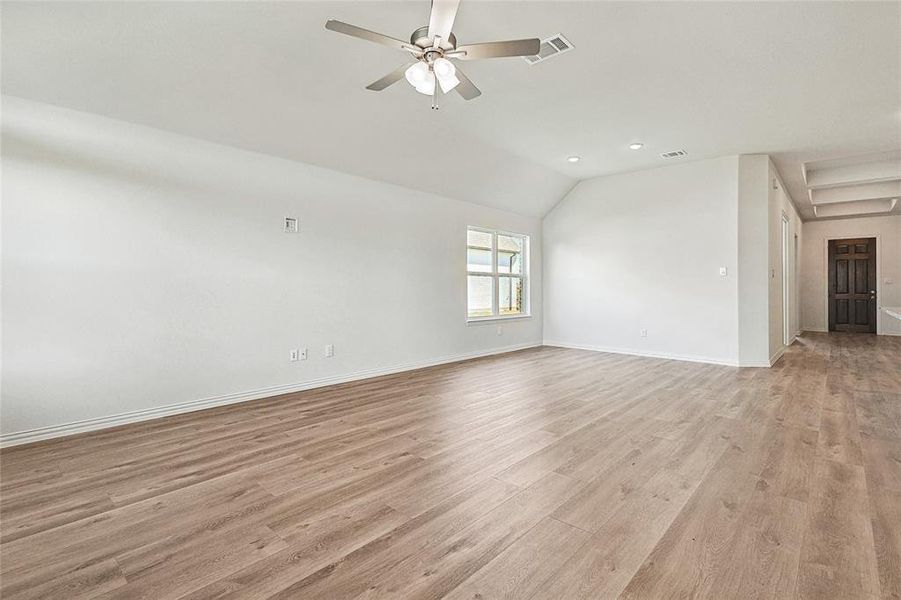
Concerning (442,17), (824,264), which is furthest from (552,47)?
(824,264)

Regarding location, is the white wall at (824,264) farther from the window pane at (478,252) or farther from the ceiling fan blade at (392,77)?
the ceiling fan blade at (392,77)

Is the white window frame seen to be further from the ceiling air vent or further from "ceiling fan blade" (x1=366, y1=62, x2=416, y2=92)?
"ceiling fan blade" (x1=366, y1=62, x2=416, y2=92)

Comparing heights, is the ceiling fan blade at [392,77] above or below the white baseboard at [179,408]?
above

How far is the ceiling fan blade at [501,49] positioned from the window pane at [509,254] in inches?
183

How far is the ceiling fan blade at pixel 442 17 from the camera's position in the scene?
6.66 ft

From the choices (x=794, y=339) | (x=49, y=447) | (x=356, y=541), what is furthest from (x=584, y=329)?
(x=49, y=447)

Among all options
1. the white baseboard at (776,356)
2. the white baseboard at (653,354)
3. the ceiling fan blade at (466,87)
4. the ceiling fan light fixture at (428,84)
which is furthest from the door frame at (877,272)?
the ceiling fan light fixture at (428,84)

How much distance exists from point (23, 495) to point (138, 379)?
129 cm

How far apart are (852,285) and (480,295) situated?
901cm

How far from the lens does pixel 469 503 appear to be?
80.0 inches

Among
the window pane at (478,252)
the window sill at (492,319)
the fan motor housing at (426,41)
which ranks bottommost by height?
the window sill at (492,319)

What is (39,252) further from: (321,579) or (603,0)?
(603,0)

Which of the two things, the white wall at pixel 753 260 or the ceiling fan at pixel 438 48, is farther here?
the white wall at pixel 753 260

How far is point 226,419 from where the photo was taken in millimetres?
3428
